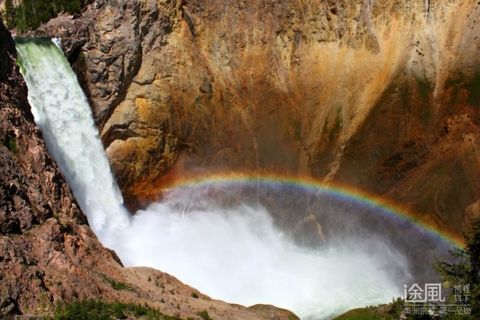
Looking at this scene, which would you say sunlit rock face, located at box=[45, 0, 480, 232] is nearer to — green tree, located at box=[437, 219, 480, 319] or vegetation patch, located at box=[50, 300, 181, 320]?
green tree, located at box=[437, 219, 480, 319]

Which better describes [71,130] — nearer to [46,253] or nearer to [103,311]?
[46,253]

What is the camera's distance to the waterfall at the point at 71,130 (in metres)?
26.5

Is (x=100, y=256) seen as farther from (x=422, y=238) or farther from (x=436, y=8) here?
(x=436, y=8)

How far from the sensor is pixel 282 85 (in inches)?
1229

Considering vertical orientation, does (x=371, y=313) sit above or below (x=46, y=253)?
above

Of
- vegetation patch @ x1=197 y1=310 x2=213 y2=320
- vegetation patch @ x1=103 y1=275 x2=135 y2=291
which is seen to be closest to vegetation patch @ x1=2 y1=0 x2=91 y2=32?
vegetation patch @ x1=103 y1=275 x2=135 y2=291

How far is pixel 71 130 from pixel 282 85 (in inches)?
395

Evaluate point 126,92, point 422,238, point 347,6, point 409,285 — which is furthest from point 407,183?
point 126,92

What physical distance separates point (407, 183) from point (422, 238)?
8.58 ft

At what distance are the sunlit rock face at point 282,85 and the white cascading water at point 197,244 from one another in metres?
1.83

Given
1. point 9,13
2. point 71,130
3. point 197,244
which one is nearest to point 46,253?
point 71,130

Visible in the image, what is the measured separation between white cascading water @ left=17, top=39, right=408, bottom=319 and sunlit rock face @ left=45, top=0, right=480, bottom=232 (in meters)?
1.83

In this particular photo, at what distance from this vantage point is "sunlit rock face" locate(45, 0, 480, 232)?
28766mm

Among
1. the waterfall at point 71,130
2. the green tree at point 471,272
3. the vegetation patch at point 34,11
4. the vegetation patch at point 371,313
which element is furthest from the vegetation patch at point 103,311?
the vegetation patch at point 34,11
